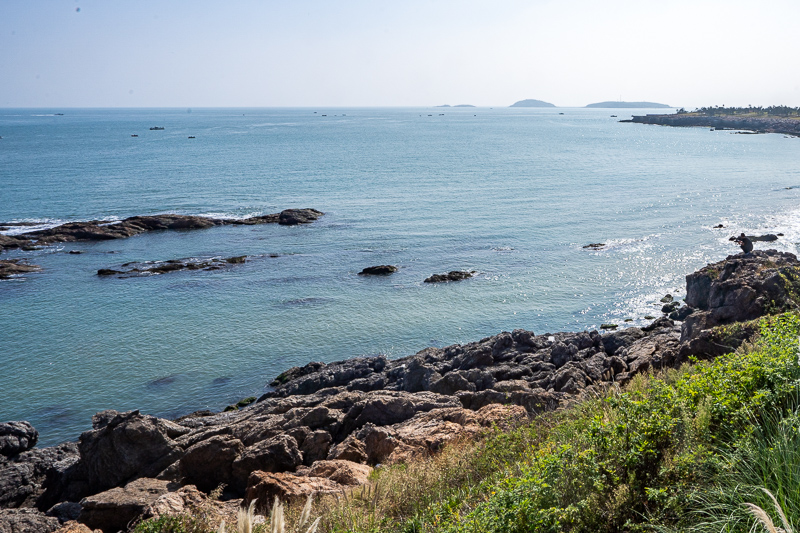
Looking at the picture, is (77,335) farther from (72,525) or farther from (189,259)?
(72,525)

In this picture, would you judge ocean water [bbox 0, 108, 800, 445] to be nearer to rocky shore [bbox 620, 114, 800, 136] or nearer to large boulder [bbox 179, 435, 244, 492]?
large boulder [bbox 179, 435, 244, 492]

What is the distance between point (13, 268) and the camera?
42250 millimetres

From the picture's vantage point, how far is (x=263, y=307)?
35188mm

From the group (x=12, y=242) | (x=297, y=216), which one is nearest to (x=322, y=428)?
(x=297, y=216)

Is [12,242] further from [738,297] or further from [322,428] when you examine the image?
[738,297]

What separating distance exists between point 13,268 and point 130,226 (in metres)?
13.6

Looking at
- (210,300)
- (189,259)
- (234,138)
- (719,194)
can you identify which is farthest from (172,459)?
(234,138)

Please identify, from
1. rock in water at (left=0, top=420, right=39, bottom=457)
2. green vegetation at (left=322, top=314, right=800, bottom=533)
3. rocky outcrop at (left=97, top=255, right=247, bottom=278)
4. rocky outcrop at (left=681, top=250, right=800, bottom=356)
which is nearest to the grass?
green vegetation at (left=322, top=314, right=800, bottom=533)

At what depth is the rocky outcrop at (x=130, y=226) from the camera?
166ft

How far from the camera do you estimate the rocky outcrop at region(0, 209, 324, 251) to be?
166 feet

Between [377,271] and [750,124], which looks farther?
[750,124]

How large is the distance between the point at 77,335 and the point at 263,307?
34.1 feet

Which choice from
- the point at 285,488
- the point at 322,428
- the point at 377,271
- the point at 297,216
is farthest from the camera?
the point at 297,216

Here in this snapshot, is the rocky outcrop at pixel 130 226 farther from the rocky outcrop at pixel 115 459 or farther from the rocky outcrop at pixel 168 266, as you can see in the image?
the rocky outcrop at pixel 115 459
